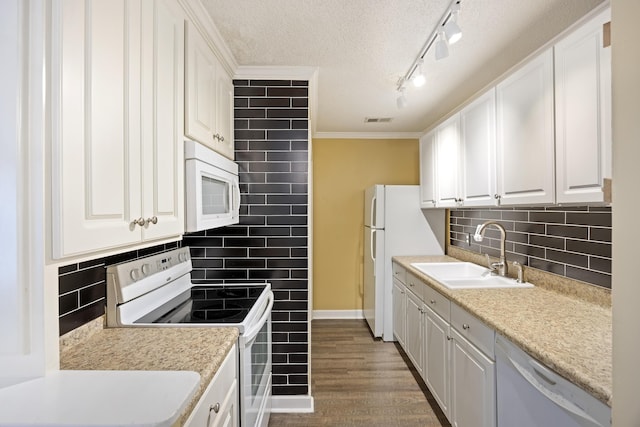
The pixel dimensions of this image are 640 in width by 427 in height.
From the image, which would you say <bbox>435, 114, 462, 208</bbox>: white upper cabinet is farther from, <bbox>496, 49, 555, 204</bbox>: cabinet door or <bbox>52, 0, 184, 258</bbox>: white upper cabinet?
<bbox>52, 0, 184, 258</bbox>: white upper cabinet

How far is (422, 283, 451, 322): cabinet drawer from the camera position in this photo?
2093 mm

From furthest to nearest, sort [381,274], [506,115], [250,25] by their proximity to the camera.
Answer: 1. [381,274]
2. [506,115]
3. [250,25]

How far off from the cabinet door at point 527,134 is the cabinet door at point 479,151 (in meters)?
0.08

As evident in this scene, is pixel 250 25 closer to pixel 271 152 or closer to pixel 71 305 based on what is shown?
pixel 271 152

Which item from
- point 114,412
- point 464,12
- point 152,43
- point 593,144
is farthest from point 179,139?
point 593,144

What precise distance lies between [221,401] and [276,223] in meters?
1.33

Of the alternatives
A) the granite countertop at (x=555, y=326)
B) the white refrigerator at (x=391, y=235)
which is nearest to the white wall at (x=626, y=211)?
the granite countertop at (x=555, y=326)

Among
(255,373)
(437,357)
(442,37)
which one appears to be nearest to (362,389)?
(437,357)

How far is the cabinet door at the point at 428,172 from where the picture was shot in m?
3.25

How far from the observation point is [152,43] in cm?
123

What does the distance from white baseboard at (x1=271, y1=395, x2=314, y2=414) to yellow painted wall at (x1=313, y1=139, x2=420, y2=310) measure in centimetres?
193

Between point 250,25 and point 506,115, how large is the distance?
1543 mm

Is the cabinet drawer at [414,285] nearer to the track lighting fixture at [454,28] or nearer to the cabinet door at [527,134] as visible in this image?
the cabinet door at [527,134]

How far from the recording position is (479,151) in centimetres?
234
